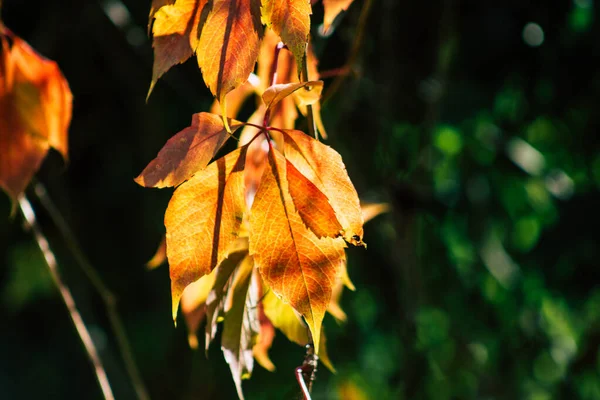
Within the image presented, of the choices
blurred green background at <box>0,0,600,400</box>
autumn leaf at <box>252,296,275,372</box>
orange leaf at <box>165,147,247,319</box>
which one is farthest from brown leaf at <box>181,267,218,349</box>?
blurred green background at <box>0,0,600,400</box>

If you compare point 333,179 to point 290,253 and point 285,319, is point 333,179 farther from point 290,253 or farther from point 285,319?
point 285,319

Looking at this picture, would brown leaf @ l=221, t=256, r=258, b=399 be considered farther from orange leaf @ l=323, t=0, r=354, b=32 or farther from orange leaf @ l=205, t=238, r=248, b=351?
orange leaf @ l=323, t=0, r=354, b=32

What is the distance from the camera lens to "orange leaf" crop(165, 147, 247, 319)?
36cm

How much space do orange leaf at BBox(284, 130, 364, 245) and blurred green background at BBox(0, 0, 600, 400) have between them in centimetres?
64

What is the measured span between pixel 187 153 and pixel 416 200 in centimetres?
93

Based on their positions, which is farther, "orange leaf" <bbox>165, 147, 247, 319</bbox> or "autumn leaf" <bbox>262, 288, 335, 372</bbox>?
"autumn leaf" <bbox>262, 288, 335, 372</bbox>

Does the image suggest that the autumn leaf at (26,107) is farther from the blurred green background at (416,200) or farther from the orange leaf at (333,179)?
the blurred green background at (416,200)

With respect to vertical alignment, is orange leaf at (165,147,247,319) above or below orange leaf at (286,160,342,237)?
below

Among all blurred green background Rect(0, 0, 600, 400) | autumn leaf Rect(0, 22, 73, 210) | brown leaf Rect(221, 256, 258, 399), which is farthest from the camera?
blurred green background Rect(0, 0, 600, 400)

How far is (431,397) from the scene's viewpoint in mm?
1733

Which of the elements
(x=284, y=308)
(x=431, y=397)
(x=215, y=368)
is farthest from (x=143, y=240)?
(x=284, y=308)

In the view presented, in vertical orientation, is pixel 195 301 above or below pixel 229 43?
below

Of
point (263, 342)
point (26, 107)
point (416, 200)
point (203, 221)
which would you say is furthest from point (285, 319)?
point (416, 200)

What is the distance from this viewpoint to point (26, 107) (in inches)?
23.7
